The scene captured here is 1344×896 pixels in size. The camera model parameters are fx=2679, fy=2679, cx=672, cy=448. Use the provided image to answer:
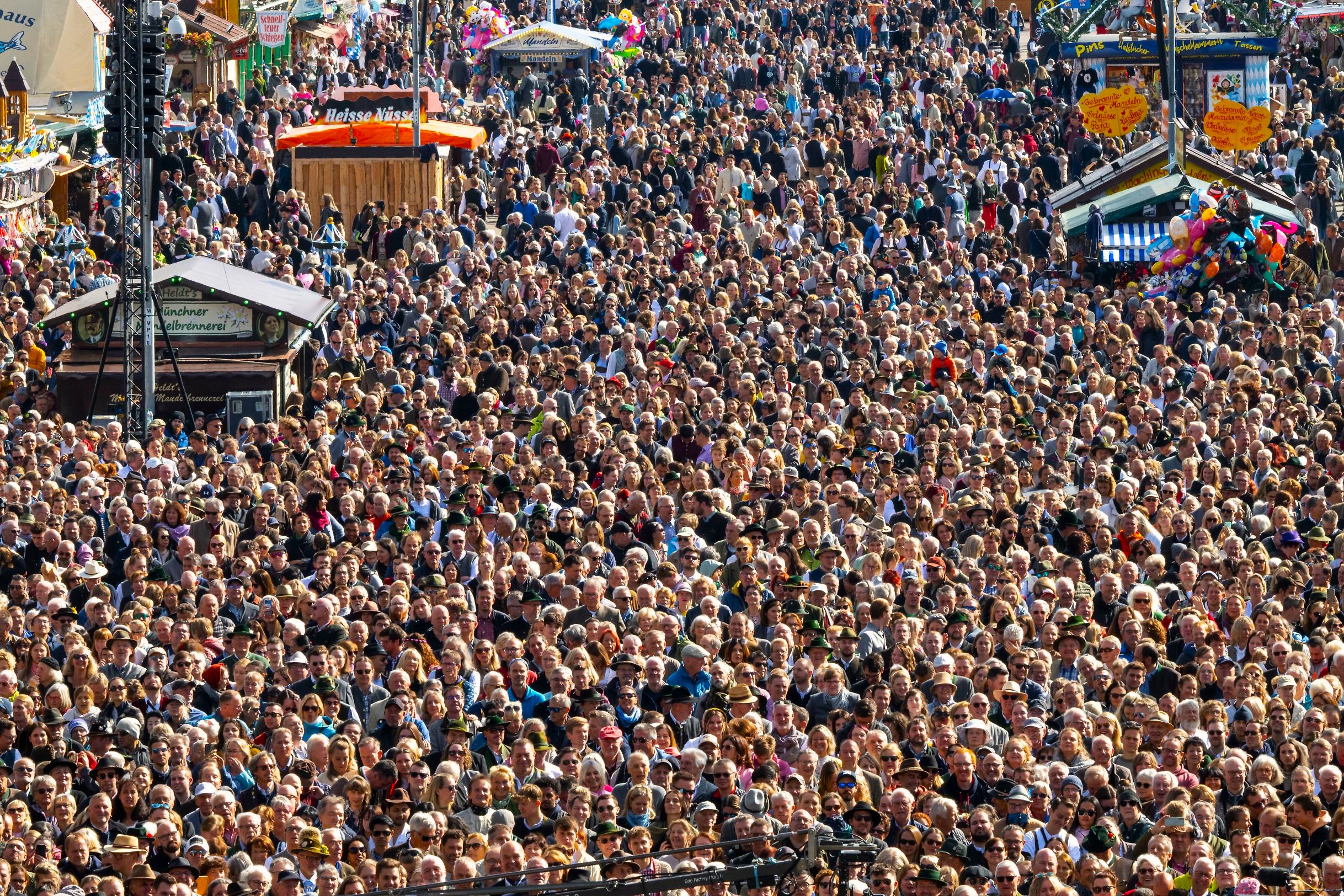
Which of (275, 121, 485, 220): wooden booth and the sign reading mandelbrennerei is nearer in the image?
the sign reading mandelbrennerei

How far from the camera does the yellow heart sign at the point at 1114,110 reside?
105 ft

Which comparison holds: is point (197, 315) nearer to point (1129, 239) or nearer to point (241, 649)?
point (241, 649)

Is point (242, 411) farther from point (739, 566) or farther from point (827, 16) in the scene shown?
point (827, 16)

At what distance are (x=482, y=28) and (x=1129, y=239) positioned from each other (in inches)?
824

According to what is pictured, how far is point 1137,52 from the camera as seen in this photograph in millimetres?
41469

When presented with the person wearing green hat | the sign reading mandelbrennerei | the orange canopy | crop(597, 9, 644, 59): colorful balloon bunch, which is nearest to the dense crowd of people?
the person wearing green hat

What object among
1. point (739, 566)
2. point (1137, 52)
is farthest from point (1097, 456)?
point (1137, 52)

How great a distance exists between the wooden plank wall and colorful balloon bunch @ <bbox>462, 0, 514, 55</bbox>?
1263 centimetres

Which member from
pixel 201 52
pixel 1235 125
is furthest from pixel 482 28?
pixel 1235 125

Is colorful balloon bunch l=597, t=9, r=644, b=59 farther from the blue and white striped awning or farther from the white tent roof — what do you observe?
the blue and white striped awning

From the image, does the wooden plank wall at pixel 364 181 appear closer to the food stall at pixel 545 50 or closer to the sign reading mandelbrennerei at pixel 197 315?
the sign reading mandelbrennerei at pixel 197 315

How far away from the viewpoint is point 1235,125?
102 ft

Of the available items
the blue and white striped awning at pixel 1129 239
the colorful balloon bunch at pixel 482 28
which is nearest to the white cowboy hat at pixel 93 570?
the blue and white striped awning at pixel 1129 239

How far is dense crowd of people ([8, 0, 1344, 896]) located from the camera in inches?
502
